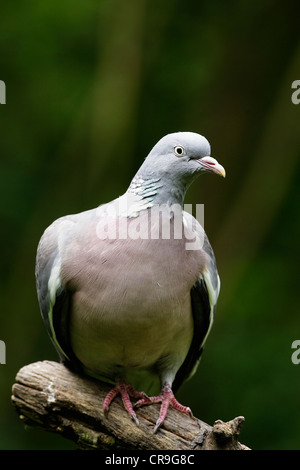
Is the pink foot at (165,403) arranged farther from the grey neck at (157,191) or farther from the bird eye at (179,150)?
the bird eye at (179,150)

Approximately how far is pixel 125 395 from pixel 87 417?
0.21m

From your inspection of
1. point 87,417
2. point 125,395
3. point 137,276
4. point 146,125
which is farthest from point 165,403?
point 146,125

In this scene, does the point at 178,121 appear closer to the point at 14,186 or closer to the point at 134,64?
the point at 134,64

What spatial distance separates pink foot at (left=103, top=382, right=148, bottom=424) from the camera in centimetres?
333

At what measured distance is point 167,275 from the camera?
3.14m

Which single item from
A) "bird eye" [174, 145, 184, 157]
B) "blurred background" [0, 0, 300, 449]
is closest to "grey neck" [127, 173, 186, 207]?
"bird eye" [174, 145, 184, 157]

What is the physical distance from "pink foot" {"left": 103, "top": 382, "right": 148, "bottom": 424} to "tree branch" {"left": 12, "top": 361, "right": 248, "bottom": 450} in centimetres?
3

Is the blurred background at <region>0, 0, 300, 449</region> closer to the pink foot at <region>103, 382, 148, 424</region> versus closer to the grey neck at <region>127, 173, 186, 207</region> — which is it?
the pink foot at <region>103, 382, 148, 424</region>

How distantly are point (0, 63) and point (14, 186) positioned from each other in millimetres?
1034

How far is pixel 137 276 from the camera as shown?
10.2ft

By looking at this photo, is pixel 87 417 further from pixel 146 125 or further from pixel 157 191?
pixel 146 125

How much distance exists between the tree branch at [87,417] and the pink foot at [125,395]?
0.03 metres

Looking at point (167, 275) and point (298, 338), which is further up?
point (167, 275)

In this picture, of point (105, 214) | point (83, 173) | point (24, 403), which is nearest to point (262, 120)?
point (83, 173)
